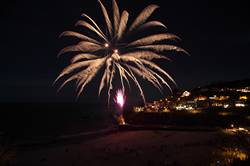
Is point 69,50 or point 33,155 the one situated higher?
point 69,50

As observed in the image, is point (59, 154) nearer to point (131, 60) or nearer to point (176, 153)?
point (176, 153)

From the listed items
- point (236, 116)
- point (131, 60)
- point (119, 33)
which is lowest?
point (236, 116)

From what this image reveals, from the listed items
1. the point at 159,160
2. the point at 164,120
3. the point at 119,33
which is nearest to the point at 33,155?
the point at 159,160

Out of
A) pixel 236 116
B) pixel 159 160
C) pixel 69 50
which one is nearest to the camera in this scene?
pixel 159 160

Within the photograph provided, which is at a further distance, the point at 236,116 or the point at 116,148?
the point at 236,116

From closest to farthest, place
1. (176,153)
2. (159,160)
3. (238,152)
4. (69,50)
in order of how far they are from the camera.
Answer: (238,152) < (159,160) < (176,153) < (69,50)

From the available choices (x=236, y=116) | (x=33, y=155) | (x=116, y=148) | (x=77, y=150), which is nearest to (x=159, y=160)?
(x=116, y=148)

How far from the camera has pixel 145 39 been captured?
30625 mm

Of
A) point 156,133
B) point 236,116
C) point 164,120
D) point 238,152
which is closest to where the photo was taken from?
point 238,152

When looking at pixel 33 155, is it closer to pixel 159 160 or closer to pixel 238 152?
pixel 159 160

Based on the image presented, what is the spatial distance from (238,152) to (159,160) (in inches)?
215

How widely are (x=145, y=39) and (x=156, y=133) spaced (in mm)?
11493

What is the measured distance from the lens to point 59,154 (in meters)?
25.5

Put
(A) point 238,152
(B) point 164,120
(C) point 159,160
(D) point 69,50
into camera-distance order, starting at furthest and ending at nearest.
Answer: (B) point 164,120
(D) point 69,50
(C) point 159,160
(A) point 238,152
